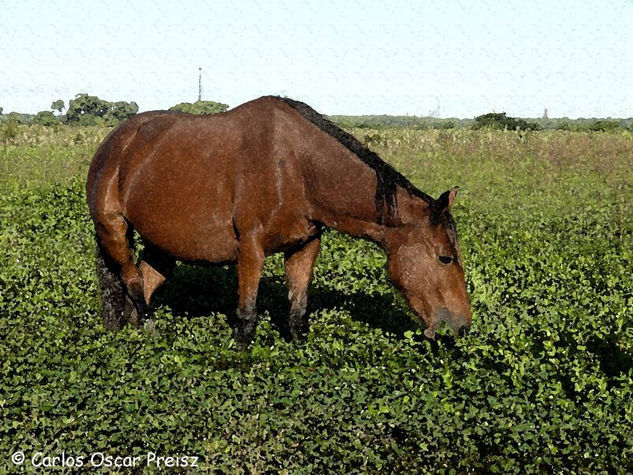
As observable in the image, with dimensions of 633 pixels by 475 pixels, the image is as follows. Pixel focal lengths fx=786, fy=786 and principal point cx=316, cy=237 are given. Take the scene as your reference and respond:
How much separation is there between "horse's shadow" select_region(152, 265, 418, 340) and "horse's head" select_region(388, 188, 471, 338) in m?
1.38

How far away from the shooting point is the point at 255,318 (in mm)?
7133

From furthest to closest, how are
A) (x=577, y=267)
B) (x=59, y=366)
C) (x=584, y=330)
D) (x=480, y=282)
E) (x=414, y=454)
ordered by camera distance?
(x=577, y=267), (x=480, y=282), (x=584, y=330), (x=59, y=366), (x=414, y=454)

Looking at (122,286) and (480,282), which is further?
(480,282)

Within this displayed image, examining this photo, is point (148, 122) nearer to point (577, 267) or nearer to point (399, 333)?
point (399, 333)

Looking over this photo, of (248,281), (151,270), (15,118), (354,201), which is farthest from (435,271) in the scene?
(15,118)

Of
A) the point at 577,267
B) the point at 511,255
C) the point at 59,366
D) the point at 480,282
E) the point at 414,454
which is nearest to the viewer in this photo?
the point at 414,454

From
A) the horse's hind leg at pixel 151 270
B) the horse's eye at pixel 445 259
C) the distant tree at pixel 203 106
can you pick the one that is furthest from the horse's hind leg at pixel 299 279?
the distant tree at pixel 203 106

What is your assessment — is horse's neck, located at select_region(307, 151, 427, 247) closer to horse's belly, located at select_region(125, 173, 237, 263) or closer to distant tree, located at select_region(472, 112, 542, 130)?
horse's belly, located at select_region(125, 173, 237, 263)

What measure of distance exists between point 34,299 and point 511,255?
21.4 feet

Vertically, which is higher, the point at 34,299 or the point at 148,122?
the point at 148,122

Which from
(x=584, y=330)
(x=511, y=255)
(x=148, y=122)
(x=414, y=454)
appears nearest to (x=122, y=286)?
(x=148, y=122)

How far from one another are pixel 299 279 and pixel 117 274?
201 centimetres

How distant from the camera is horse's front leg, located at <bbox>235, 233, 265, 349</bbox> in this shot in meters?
6.84

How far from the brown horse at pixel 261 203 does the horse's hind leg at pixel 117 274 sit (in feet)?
0.05
